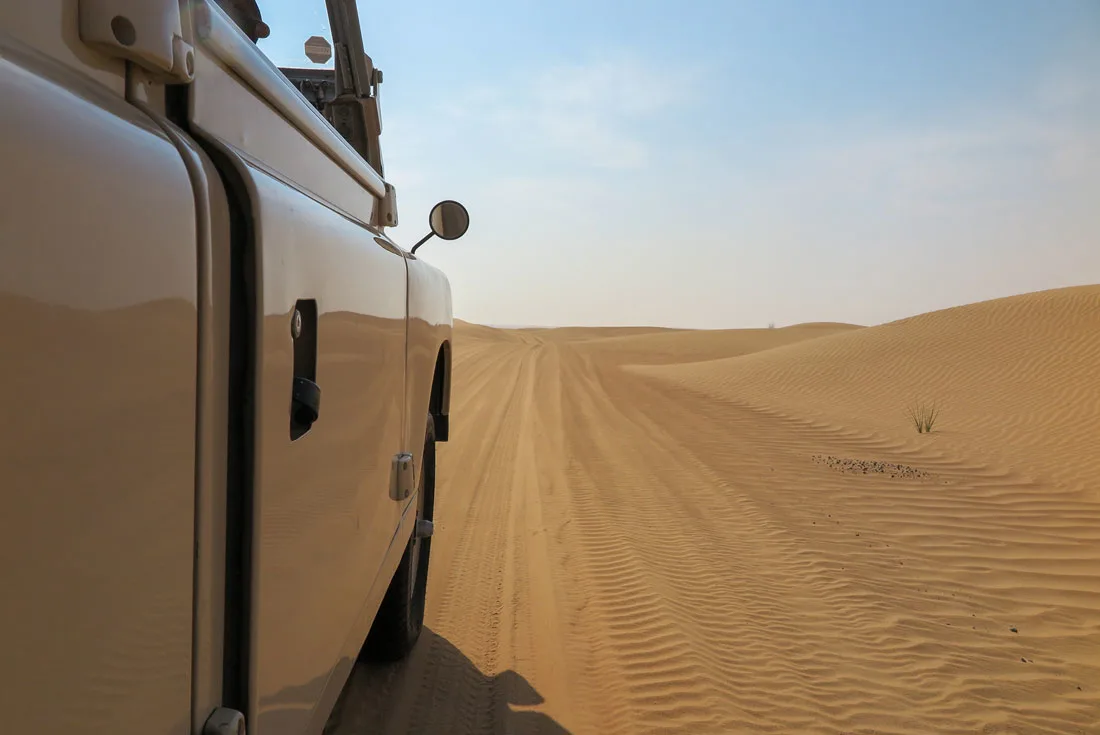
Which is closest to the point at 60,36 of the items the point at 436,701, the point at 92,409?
the point at 92,409

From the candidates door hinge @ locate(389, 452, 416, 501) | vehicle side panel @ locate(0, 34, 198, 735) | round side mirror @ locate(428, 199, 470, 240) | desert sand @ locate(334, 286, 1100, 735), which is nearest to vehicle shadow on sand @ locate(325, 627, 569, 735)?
desert sand @ locate(334, 286, 1100, 735)

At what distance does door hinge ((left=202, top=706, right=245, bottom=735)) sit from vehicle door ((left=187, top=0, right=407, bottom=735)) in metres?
0.06

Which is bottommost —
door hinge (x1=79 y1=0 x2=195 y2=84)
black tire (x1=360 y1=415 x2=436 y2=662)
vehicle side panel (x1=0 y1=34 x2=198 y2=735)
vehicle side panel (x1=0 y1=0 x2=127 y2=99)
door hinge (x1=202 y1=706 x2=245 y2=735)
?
black tire (x1=360 y1=415 x2=436 y2=662)

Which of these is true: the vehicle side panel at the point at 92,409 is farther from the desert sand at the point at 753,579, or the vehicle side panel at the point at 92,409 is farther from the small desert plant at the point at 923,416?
the small desert plant at the point at 923,416

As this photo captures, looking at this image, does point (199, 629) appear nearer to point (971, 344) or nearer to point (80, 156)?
point (80, 156)

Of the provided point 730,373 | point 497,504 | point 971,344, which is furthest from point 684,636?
point 971,344

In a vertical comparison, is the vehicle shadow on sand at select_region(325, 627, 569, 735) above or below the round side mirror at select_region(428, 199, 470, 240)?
below

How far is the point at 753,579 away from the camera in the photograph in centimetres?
633

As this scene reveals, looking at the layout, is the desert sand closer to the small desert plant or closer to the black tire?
the black tire

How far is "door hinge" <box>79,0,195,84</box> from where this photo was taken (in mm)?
1042

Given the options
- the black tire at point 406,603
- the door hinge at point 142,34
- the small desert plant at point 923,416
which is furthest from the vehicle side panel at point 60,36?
the small desert plant at point 923,416

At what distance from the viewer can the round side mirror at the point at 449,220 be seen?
→ 3846 millimetres

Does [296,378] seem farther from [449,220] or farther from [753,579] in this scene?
[753,579]

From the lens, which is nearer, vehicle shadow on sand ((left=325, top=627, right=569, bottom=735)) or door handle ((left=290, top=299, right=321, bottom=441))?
door handle ((left=290, top=299, right=321, bottom=441))
